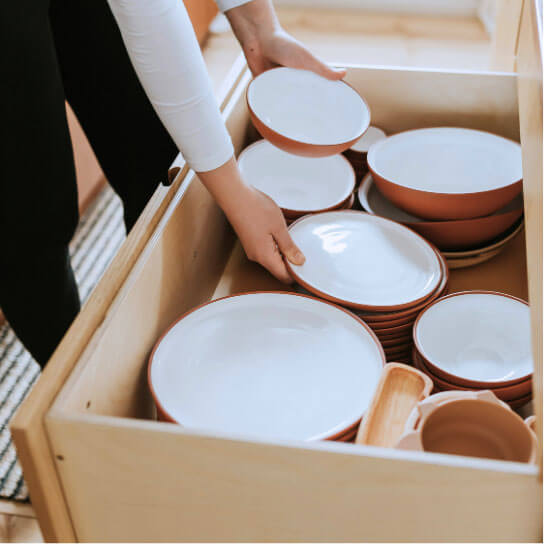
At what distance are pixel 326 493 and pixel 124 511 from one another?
0.20m

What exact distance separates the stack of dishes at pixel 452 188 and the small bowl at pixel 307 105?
7 cm

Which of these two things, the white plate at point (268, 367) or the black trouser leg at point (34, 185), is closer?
the white plate at point (268, 367)

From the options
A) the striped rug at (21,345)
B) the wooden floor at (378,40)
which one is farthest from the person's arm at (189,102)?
the wooden floor at (378,40)

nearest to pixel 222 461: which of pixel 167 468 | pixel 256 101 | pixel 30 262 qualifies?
pixel 167 468

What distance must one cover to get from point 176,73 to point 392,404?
0.46 meters

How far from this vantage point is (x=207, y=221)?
39.4 inches

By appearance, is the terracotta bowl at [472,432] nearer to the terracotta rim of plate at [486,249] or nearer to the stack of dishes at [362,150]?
the terracotta rim of plate at [486,249]

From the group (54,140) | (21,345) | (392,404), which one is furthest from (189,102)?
(21,345)

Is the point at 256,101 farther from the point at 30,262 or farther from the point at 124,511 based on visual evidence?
the point at 124,511

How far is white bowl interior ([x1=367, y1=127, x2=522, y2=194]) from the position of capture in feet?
3.74

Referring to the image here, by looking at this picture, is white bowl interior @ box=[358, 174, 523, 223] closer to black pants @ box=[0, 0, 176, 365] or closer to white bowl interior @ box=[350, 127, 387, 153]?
white bowl interior @ box=[350, 127, 387, 153]

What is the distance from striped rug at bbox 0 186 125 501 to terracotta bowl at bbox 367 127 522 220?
0.90 m

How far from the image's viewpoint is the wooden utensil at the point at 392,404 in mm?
683

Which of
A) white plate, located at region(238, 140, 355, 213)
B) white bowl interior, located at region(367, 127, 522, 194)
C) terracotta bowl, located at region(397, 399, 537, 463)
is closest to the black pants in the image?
white plate, located at region(238, 140, 355, 213)
